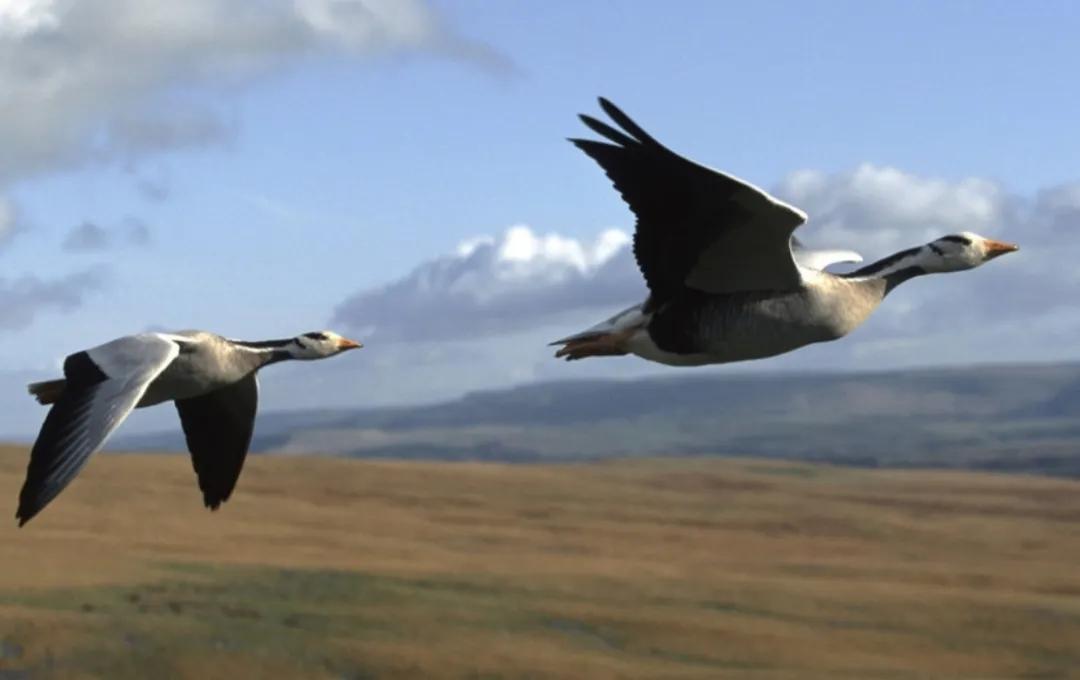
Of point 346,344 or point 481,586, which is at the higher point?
point 346,344

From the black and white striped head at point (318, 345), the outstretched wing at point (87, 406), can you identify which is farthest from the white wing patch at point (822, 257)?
the outstretched wing at point (87, 406)

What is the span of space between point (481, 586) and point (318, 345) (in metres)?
83.2

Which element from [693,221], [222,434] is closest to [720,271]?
[693,221]

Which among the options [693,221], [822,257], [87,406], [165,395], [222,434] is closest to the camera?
[87,406]

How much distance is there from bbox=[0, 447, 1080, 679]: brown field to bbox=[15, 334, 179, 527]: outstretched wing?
172 feet

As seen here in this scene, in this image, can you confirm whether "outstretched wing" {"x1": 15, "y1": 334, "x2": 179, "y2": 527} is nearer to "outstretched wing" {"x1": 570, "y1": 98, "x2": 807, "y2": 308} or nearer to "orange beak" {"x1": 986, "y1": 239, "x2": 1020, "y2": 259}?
"outstretched wing" {"x1": 570, "y1": 98, "x2": 807, "y2": 308}

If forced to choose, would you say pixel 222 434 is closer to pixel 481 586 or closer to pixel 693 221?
pixel 693 221

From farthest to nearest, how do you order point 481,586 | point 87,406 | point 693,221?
point 481,586, point 693,221, point 87,406

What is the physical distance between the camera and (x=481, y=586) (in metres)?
97.4

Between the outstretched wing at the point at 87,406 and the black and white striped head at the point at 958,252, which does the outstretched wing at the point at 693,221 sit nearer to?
the black and white striped head at the point at 958,252

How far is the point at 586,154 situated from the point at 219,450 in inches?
223

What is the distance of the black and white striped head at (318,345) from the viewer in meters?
15.3

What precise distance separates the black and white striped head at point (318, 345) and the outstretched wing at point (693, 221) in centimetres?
287

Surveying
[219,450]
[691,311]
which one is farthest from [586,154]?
[219,450]
